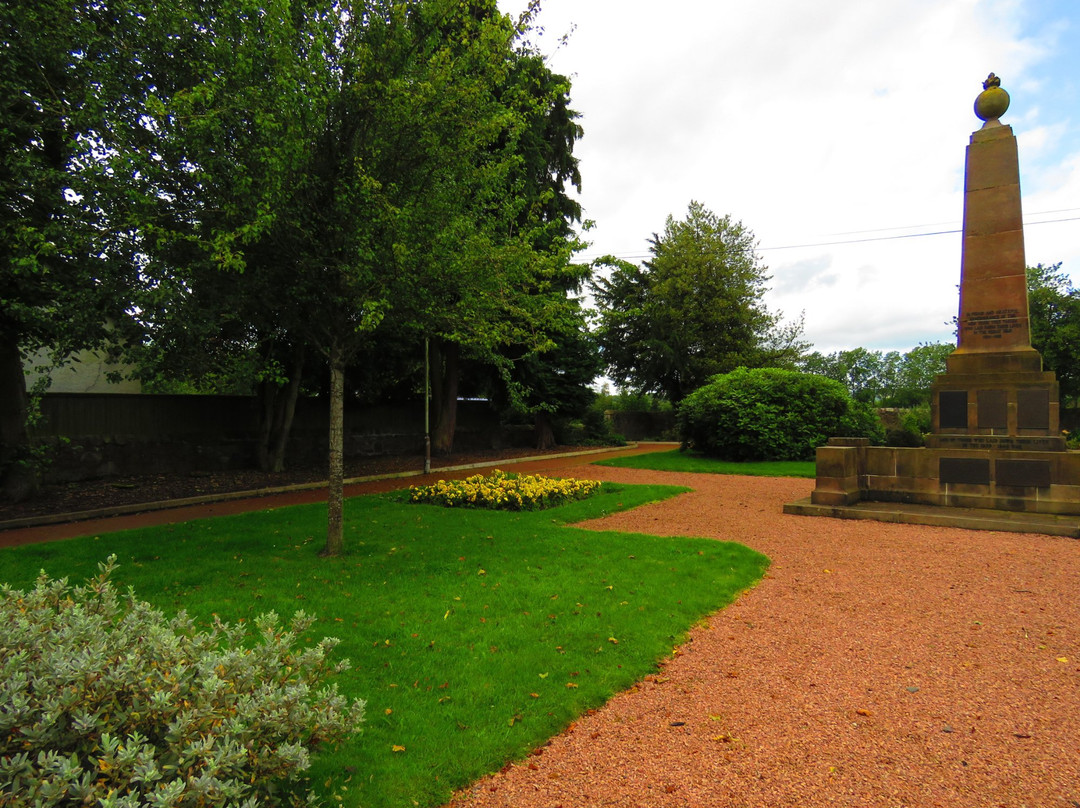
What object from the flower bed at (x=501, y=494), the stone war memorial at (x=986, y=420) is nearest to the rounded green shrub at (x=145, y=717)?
the flower bed at (x=501, y=494)

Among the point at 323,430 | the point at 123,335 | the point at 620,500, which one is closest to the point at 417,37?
the point at 123,335

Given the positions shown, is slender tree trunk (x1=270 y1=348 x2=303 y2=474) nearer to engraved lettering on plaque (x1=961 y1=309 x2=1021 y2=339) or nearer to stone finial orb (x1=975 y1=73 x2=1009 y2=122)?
engraved lettering on plaque (x1=961 y1=309 x2=1021 y2=339)

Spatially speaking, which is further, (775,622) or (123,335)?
(123,335)

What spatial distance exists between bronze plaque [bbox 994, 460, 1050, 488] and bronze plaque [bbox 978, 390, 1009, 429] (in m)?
0.61

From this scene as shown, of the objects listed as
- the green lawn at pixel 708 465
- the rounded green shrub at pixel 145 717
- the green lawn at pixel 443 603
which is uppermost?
the rounded green shrub at pixel 145 717

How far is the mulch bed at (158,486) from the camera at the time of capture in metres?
10.6

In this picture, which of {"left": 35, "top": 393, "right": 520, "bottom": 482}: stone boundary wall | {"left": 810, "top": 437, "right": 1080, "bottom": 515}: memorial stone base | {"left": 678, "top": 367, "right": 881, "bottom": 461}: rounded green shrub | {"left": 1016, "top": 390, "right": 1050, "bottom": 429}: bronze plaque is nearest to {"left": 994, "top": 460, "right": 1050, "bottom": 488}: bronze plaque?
{"left": 810, "top": 437, "right": 1080, "bottom": 515}: memorial stone base

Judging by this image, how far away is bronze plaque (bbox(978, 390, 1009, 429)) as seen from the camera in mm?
9938

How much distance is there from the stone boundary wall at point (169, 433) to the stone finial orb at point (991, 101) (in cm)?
1645

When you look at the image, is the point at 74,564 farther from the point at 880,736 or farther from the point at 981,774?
the point at 981,774

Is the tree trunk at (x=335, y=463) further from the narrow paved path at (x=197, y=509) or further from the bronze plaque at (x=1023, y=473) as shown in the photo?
the bronze plaque at (x=1023, y=473)

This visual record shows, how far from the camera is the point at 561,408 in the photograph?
24.5 meters

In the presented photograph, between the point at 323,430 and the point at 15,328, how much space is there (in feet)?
27.8

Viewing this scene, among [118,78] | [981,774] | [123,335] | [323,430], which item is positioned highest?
[118,78]
